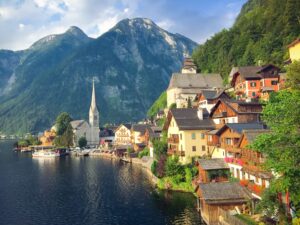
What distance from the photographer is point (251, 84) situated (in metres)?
95.7

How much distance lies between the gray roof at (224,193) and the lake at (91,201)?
14.2 feet

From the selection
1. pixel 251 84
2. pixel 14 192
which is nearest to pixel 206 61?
pixel 251 84

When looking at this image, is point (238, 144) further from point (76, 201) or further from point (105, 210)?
point (76, 201)

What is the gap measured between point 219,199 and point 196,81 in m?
94.0

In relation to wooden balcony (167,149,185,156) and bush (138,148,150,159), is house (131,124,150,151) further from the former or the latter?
wooden balcony (167,149,185,156)

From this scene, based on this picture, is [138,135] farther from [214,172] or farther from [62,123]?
[214,172]

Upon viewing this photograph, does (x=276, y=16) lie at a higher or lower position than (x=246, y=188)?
higher

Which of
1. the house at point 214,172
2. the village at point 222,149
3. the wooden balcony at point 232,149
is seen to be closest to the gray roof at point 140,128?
the village at point 222,149

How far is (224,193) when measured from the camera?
47438 millimetres

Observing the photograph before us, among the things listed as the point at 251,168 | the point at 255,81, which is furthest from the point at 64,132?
the point at 251,168

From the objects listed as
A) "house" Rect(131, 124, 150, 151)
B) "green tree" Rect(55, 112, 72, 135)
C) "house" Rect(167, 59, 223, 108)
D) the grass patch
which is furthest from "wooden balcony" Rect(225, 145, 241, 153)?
"green tree" Rect(55, 112, 72, 135)

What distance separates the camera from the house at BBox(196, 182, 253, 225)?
45875 mm

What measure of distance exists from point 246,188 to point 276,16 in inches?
4230

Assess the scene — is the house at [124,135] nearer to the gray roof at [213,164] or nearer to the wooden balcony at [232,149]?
the gray roof at [213,164]
